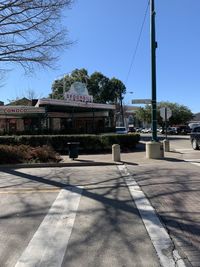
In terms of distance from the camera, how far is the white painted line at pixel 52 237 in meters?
5.23

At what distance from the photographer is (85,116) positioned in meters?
48.7

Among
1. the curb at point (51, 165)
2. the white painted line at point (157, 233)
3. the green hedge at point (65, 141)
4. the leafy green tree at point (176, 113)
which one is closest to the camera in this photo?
the white painted line at point (157, 233)

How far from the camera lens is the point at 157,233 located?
6.48 m

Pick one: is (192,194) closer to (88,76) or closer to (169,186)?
(169,186)

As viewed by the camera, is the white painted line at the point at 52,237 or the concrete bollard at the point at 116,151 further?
the concrete bollard at the point at 116,151

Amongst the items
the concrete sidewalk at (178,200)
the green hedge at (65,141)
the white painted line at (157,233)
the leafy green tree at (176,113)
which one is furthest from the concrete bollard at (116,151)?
the leafy green tree at (176,113)

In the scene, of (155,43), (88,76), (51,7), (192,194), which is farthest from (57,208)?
(88,76)

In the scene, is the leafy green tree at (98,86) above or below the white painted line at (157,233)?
above

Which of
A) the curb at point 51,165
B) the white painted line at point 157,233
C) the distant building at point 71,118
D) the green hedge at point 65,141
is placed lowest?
the white painted line at point 157,233

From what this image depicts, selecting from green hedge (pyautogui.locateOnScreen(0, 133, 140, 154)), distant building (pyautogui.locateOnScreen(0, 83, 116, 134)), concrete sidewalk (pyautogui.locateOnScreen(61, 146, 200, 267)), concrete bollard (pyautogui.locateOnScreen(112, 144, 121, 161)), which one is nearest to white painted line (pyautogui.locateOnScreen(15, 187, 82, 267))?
concrete sidewalk (pyautogui.locateOnScreen(61, 146, 200, 267))

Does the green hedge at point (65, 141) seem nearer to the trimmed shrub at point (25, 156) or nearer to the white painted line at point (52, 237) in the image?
the trimmed shrub at point (25, 156)

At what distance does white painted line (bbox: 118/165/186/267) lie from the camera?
17.1ft

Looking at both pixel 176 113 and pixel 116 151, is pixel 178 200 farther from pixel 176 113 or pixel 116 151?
pixel 176 113

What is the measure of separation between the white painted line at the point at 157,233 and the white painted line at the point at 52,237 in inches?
51.2
